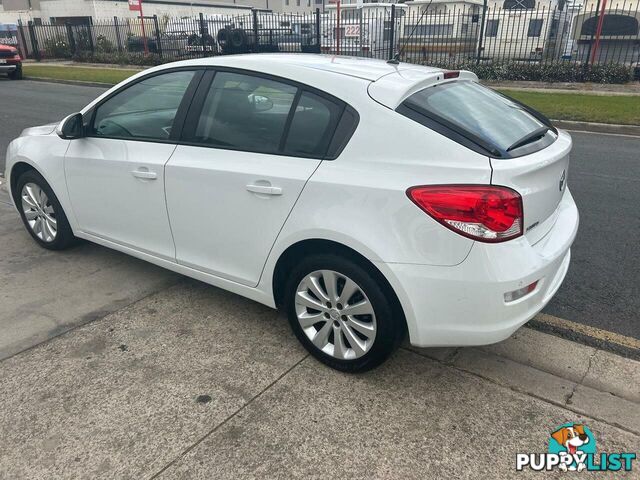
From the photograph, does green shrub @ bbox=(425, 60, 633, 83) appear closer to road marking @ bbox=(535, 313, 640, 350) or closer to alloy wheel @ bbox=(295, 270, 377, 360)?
road marking @ bbox=(535, 313, 640, 350)

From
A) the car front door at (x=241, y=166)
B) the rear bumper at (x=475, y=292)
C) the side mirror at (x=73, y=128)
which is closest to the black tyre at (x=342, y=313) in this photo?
the rear bumper at (x=475, y=292)

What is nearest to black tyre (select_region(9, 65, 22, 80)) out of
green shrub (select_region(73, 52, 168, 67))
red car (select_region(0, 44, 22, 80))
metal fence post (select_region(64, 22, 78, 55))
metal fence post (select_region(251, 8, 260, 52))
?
red car (select_region(0, 44, 22, 80))

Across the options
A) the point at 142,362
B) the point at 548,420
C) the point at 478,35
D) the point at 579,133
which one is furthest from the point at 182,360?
the point at 478,35

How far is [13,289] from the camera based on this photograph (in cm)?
388

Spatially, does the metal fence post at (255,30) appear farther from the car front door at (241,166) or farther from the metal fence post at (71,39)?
the car front door at (241,166)

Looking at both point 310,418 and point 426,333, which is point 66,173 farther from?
point 426,333

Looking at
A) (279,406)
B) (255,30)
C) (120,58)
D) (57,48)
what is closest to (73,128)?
(279,406)

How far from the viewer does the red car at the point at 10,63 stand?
19.8 metres

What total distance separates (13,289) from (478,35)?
54.7ft

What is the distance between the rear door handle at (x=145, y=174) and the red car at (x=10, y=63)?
66.8 ft

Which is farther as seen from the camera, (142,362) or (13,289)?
(13,289)

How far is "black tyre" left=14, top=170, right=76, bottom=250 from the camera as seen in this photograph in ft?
14.0

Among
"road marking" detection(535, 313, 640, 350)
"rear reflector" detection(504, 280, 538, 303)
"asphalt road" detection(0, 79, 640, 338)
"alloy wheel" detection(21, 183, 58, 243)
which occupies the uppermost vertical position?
"rear reflector" detection(504, 280, 538, 303)

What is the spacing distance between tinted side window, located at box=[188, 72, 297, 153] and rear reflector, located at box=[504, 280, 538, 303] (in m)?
1.40
